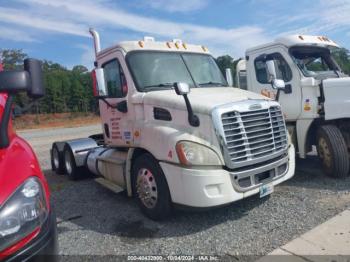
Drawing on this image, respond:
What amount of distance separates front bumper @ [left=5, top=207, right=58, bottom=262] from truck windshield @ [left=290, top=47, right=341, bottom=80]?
588cm

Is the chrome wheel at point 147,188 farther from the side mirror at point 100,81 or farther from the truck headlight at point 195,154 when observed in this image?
the side mirror at point 100,81

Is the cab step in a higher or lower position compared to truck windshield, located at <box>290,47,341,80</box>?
lower

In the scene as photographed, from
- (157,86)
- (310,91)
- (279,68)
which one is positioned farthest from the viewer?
(279,68)

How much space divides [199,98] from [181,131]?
589 mm

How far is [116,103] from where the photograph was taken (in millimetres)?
5680

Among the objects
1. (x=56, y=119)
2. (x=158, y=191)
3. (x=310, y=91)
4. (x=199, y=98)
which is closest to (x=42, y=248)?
(x=158, y=191)

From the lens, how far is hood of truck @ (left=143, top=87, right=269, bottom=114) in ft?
14.8

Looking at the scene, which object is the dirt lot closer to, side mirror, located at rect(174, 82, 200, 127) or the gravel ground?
the gravel ground

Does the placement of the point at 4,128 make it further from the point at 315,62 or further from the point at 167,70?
the point at 315,62

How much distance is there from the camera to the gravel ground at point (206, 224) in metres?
4.05

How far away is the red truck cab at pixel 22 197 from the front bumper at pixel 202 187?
191 cm

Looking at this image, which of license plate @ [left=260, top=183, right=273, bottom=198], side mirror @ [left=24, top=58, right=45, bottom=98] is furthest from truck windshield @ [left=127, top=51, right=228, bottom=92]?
side mirror @ [left=24, top=58, right=45, bottom=98]

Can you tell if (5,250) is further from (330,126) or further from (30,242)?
(330,126)

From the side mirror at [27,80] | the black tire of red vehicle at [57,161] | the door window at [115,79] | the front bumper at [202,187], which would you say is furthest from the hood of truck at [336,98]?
the black tire of red vehicle at [57,161]
